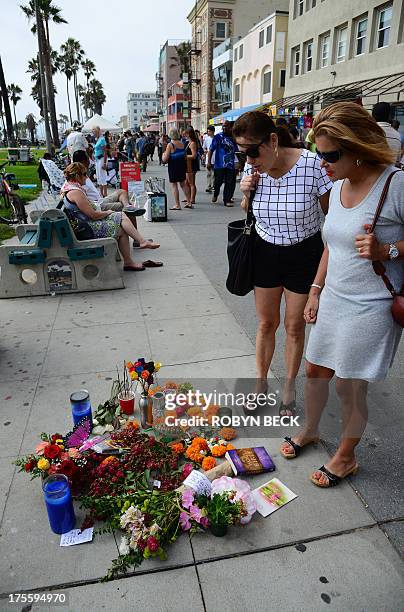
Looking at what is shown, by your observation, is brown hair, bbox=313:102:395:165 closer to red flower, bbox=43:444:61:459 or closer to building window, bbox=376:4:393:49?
red flower, bbox=43:444:61:459

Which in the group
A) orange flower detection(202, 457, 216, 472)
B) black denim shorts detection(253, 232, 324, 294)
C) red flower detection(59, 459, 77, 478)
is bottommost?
orange flower detection(202, 457, 216, 472)

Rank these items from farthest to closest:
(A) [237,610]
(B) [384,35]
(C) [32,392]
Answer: (B) [384,35] → (C) [32,392] → (A) [237,610]

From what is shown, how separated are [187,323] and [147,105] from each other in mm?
201582

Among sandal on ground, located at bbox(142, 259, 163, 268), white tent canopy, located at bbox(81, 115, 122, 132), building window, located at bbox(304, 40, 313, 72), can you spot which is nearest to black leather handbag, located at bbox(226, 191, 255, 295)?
sandal on ground, located at bbox(142, 259, 163, 268)

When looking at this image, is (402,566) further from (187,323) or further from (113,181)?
(113,181)

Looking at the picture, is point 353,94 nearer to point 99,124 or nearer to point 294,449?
point 99,124

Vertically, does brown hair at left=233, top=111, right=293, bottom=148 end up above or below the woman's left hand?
above

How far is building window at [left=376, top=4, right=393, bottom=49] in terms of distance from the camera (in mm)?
Answer: 17047

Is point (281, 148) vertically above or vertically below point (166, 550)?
above

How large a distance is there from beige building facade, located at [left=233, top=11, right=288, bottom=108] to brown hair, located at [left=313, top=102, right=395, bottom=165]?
2988 cm

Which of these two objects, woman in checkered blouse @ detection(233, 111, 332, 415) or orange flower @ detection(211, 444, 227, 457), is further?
orange flower @ detection(211, 444, 227, 457)

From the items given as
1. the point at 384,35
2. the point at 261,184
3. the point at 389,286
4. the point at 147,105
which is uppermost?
the point at 147,105

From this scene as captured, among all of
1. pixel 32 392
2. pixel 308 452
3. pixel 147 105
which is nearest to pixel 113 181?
pixel 32 392

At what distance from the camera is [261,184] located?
257cm
